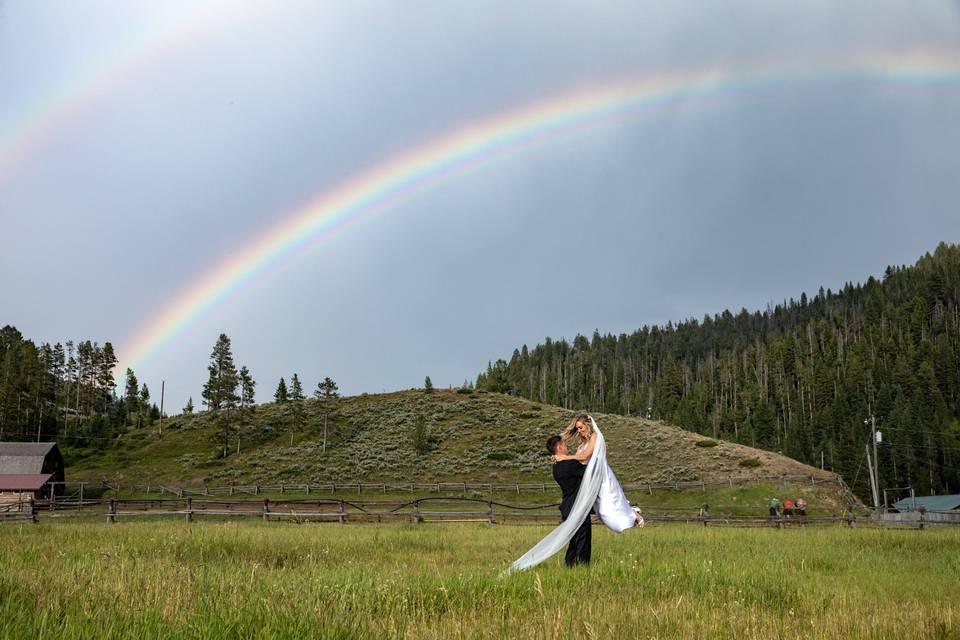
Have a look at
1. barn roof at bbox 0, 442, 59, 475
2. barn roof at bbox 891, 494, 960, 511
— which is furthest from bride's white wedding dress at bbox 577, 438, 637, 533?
barn roof at bbox 891, 494, 960, 511

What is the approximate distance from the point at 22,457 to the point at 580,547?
206 ft

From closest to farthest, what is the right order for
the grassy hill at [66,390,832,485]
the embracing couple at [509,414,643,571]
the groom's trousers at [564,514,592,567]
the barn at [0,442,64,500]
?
the embracing couple at [509,414,643,571] < the groom's trousers at [564,514,592,567] < the barn at [0,442,64,500] < the grassy hill at [66,390,832,485]

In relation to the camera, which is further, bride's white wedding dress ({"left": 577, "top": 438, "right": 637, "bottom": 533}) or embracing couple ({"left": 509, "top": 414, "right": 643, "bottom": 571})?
bride's white wedding dress ({"left": 577, "top": 438, "right": 637, "bottom": 533})

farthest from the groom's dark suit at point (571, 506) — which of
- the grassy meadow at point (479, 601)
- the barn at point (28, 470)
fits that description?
the barn at point (28, 470)

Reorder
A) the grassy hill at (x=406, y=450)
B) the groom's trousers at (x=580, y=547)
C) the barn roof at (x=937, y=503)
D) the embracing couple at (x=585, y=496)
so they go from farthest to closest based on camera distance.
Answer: the barn roof at (x=937, y=503), the grassy hill at (x=406, y=450), the groom's trousers at (x=580, y=547), the embracing couple at (x=585, y=496)

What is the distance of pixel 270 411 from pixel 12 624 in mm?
89223

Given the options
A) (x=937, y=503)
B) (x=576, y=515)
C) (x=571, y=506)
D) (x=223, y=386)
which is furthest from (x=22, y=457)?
(x=937, y=503)

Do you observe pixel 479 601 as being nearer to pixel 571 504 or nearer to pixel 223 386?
pixel 571 504

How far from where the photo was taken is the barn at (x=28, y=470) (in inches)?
2079

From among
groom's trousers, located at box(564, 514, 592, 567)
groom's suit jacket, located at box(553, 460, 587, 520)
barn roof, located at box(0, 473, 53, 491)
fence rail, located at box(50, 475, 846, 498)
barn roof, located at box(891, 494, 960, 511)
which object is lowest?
barn roof, located at box(891, 494, 960, 511)

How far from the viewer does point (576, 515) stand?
8562 millimetres

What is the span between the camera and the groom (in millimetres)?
8750

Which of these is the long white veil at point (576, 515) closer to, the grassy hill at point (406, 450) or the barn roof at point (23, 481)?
the grassy hill at point (406, 450)

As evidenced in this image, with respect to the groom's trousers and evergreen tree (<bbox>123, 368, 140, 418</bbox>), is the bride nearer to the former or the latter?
the groom's trousers
